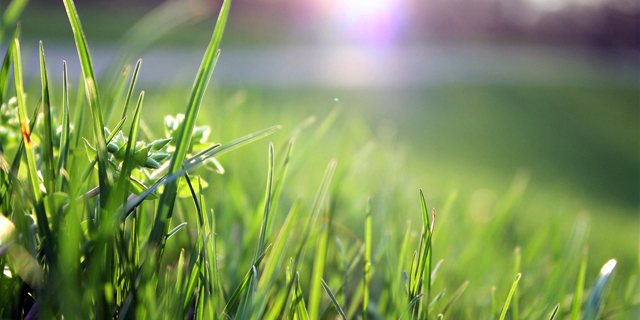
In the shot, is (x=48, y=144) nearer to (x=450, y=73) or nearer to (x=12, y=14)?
(x=12, y=14)

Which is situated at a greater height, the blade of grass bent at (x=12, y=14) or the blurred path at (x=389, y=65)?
the blade of grass bent at (x=12, y=14)

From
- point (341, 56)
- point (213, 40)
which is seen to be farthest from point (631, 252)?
point (341, 56)

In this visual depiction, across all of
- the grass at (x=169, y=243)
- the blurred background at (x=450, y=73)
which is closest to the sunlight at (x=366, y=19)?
the blurred background at (x=450, y=73)

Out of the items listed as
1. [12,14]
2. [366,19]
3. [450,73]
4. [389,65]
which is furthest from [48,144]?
[366,19]

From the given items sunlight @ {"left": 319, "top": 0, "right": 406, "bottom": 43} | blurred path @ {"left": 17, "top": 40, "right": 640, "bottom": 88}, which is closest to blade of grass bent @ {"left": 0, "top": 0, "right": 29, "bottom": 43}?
blurred path @ {"left": 17, "top": 40, "right": 640, "bottom": 88}

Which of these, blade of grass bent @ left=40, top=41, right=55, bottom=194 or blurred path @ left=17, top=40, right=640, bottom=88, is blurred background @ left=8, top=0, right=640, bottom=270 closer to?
blurred path @ left=17, top=40, right=640, bottom=88

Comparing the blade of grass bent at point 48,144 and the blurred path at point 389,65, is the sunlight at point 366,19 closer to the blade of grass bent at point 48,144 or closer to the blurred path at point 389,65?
the blurred path at point 389,65
